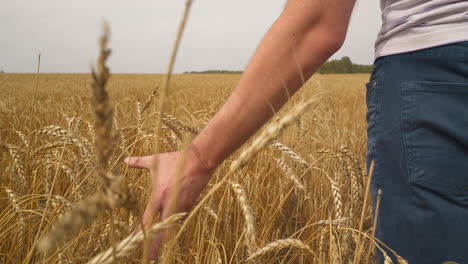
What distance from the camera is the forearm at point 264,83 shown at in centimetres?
48

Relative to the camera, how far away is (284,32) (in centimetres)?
49

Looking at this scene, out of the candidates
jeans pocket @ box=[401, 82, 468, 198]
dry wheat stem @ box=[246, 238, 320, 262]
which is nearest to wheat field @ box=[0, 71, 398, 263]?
dry wheat stem @ box=[246, 238, 320, 262]

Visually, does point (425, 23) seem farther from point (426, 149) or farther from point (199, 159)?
point (199, 159)

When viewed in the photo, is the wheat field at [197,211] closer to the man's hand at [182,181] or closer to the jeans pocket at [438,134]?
the man's hand at [182,181]

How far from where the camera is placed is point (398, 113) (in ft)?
2.06

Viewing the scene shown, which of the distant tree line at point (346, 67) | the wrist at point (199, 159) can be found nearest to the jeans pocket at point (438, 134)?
the wrist at point (199, 159)

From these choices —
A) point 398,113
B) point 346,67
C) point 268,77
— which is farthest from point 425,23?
point 346,67

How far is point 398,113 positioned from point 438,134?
0.07 m

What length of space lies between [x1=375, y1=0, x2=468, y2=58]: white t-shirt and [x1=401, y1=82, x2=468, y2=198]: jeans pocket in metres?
0.07

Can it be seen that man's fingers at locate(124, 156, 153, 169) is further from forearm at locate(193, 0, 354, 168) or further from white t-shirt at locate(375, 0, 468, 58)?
white t-shirt at locate(375, 0, 468, 58)

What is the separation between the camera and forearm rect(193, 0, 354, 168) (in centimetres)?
48

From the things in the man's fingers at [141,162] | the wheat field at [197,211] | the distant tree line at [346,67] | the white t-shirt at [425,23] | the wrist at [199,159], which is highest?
the distant tree line at [346,67]

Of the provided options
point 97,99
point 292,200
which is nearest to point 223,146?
point 97,99

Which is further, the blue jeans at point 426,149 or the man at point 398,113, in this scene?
the blue jeans at point 426,149
